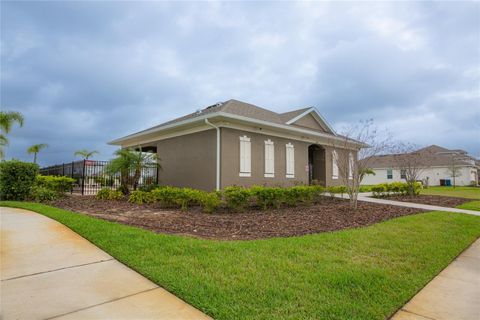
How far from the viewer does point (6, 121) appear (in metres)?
13.1

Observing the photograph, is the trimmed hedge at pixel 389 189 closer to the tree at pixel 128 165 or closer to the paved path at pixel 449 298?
the paved path at pixel 449 298

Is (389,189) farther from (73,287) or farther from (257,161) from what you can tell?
(73,287)

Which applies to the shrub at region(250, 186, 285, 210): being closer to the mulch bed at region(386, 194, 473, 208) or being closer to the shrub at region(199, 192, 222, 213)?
the shrub at region(199, 192, 222, 213)

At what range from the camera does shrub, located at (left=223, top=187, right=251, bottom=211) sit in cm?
958

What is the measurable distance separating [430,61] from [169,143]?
13922mm

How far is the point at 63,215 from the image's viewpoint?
754 centimetres

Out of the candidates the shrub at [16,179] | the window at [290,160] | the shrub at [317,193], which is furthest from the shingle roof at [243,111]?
the shrub at [16,179]

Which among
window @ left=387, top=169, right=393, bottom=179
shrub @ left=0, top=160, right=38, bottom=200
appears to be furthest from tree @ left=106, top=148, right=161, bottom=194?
window @ left=387, top=169, right=393, bottom=179

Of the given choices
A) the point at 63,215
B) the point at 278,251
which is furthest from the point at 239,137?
the point at 278,251

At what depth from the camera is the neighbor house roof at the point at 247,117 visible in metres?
12.1

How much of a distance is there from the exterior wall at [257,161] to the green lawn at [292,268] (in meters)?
6.20

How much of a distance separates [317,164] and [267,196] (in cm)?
953

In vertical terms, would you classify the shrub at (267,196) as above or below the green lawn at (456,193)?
above

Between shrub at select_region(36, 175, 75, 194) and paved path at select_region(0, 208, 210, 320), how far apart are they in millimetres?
8851
